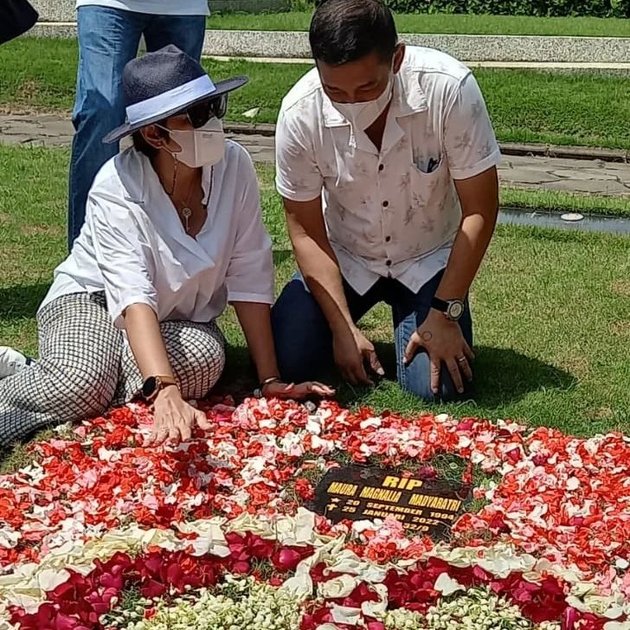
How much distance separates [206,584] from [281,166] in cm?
181

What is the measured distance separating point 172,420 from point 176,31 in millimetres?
2309

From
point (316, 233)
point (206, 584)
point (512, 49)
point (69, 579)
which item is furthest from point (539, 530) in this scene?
point (512, 49)

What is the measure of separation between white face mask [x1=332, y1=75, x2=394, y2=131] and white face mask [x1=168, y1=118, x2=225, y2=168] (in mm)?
390

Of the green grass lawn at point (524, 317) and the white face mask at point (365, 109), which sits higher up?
the white face mask at point (365, 109)

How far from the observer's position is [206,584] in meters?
2.74

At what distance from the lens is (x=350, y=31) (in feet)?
11.5

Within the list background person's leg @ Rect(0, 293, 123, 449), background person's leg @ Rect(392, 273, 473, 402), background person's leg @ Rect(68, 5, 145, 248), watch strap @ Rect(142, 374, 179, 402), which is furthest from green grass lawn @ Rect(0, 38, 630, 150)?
watch strap @ Rect(142, 374, 179, 402)

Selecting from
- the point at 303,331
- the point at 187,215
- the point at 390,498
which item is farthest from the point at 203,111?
the point at 390,498

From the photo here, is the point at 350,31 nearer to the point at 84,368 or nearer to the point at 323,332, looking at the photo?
the point at 323,332

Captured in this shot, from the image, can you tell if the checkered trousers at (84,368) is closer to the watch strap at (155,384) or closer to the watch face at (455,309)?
the watch strap at (155,384)

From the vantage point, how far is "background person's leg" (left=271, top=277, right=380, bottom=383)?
13.8ft

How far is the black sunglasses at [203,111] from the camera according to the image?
3732 millimetres

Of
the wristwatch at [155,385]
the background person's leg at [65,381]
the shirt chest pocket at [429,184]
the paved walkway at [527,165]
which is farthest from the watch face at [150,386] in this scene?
the paved walkway at [527,165]

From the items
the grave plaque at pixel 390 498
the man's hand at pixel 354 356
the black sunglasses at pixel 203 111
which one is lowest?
the grave plaque at pixel 390 498
